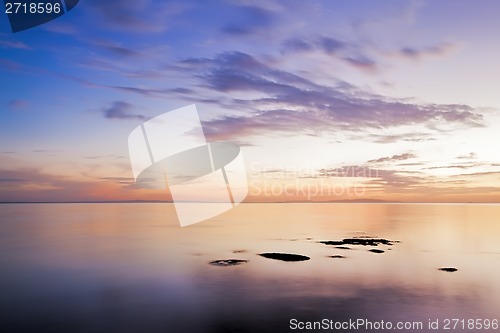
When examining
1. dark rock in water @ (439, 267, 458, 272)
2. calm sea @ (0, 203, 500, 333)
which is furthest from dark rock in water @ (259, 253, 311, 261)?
dark rock in water @ (439, 267, 458, 272)

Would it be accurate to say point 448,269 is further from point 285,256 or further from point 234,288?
point 234,288

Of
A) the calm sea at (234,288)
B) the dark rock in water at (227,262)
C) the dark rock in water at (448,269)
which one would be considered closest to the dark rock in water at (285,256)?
the calm sea at (234,288)

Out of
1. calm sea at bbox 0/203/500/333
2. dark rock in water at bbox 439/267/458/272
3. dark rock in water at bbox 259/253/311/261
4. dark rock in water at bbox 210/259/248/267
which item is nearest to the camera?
calm sea at bbox 0/203/500/333

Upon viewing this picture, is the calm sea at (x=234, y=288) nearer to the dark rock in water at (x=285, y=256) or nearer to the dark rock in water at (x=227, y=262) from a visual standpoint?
the dark rock in water at (x=227, y=262)

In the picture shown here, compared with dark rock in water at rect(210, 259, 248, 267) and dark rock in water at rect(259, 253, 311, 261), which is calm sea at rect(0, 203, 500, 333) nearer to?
dark rock in water at rect(210, 259, 248, 267)

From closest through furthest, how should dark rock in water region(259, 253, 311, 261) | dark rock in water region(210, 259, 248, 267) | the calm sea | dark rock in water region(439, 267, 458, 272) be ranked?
1. the calm sea
2. dark rock in water region(439, 267, 458, 272)
3. dark rock in water region(210, 259, 248, 267)
4. dark rock in water region(259, 253, 311, 261)

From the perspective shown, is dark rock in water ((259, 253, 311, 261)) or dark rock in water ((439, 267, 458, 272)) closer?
dark rock in water ((439, 267, 458, 272))

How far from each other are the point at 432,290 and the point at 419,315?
18.3ft

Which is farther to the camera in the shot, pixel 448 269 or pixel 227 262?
pixel 227 262

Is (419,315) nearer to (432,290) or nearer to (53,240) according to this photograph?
(432,290)

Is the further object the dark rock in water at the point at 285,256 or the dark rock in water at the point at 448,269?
the dark rock in water at the point at 285,256

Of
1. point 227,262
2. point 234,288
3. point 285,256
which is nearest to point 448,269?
point 285,256

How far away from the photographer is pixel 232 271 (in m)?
27.7

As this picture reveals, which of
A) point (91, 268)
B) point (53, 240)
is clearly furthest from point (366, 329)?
point (53, 240)
